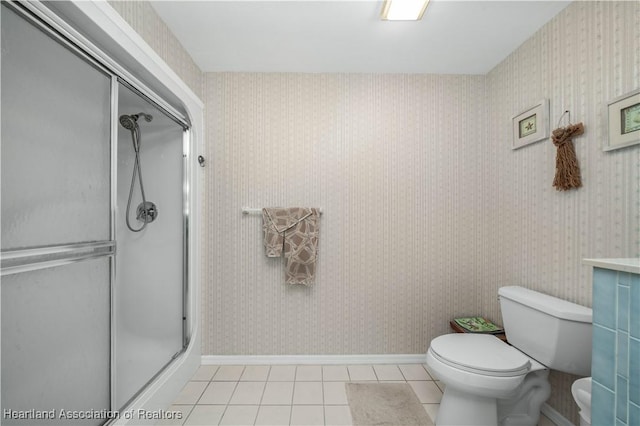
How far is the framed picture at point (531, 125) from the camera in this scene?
155 cm

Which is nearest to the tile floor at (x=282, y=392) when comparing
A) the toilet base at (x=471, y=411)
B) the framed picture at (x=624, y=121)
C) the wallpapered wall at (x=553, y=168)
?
the toilet base at (x=471, y=411)

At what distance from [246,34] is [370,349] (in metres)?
2.25

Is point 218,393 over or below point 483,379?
below

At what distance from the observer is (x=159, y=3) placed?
1419 millimetres

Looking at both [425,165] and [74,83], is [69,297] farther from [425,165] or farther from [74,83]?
[425,165]

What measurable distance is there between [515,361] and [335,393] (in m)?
1.00

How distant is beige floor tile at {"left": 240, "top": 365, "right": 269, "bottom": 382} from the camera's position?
6.11ft

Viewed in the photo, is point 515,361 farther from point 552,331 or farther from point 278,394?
point 278,394

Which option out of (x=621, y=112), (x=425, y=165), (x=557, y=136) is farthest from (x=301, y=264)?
(x=621, y=112)

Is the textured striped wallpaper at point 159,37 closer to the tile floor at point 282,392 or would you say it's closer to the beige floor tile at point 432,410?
the tile floor at point 282,392

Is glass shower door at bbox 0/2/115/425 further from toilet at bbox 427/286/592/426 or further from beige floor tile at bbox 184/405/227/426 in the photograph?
toilet at bbox 427/286/592/426

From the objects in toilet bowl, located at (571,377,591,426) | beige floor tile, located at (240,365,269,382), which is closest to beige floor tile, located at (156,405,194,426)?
beige floor tile, located at (240,365,269,382)

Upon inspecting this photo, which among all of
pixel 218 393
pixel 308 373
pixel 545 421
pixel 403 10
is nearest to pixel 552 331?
pixel 545 421

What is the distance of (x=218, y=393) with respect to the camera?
67.5 inches
